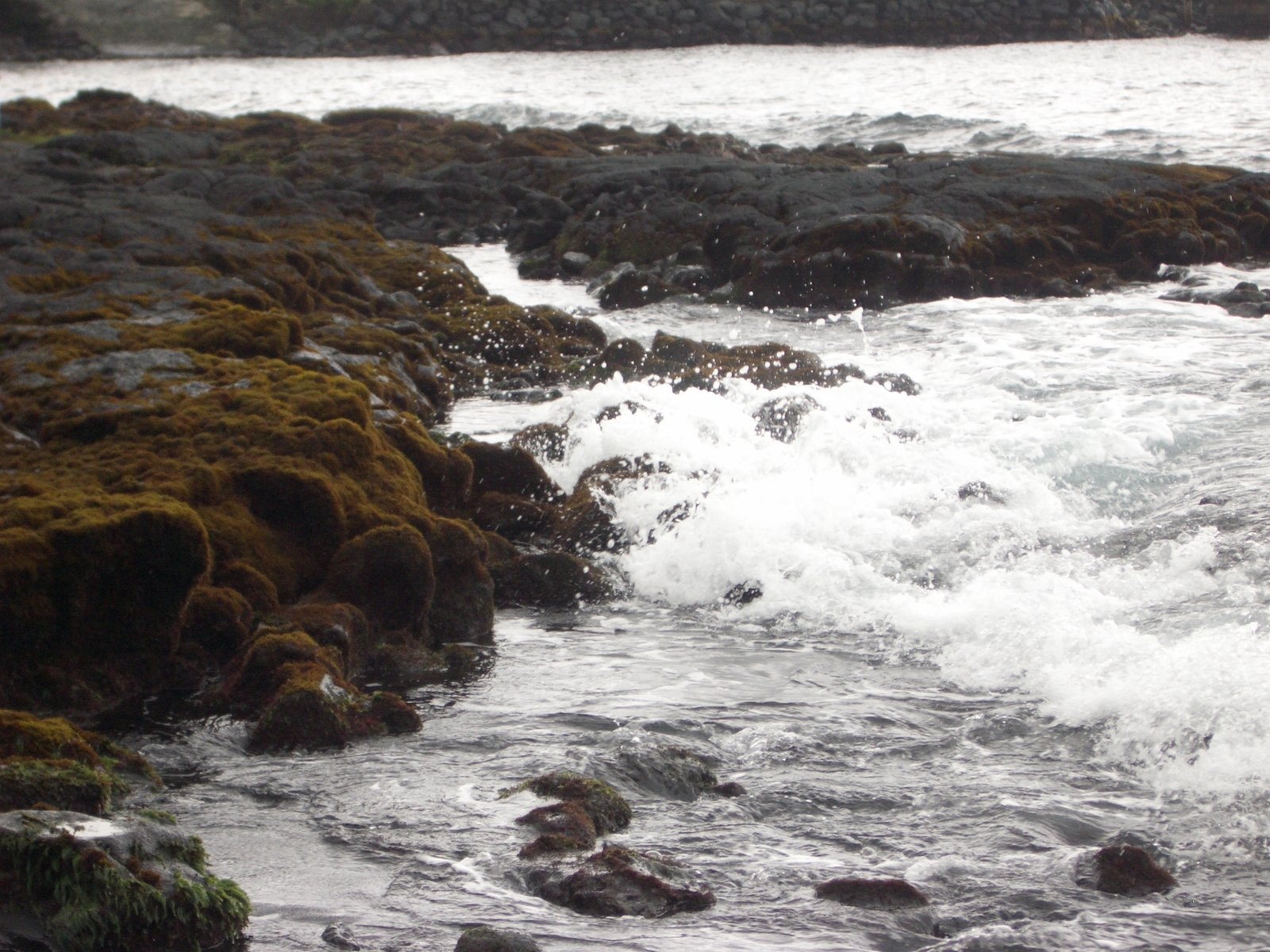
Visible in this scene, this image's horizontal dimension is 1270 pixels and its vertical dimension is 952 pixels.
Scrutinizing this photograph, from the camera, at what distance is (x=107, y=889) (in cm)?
404

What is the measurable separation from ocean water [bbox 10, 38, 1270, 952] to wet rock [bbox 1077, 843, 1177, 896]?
0.06m

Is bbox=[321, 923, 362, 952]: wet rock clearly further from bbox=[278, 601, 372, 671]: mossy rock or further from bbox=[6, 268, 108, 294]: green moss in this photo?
bbox=[6, 268, 108, 294]: green moss

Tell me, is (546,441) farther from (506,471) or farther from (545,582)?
(545,582)

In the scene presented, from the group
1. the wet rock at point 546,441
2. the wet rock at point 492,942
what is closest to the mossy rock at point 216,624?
the wet rock at point 492,942

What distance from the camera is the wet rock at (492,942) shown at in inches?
159

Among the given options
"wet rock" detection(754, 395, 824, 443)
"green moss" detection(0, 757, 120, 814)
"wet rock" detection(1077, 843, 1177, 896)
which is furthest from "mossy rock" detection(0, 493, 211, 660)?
"wet rock" detection(754, 395, 824, 443)

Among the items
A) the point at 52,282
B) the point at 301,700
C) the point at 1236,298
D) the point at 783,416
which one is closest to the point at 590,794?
the point at 301,700

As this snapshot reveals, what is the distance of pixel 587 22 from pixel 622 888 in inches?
2203

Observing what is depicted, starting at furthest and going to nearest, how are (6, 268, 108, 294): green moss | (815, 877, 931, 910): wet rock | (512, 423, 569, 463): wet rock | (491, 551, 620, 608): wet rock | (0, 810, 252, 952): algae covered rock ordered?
(6, 268, 108, 294): green moss → (512, 423, 569, 463): wet rock → (491, 551, 620, 608): wet rock → (815, 877, 931, 910): wet rock → (0, 810, 252, 952): algae covered rock

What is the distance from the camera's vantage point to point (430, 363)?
12.9 meters

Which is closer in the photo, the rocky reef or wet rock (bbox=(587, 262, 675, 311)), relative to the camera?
the rocky reef

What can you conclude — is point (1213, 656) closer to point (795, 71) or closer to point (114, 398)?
point (114, 398)

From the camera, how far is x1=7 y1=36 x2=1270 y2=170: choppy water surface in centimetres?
2952

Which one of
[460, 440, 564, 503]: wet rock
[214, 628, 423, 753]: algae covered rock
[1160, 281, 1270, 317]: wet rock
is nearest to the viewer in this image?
[214, 628, 423, 753]: algae covered rock
